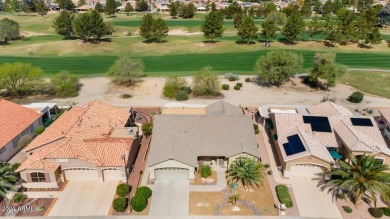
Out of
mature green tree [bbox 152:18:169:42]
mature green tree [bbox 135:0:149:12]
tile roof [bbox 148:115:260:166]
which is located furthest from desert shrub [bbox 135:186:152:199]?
mature green tree [bbox 135:0:149:12]

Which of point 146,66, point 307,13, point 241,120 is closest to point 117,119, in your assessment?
point 241,120

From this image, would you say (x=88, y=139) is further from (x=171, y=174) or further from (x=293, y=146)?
(x=293, y=146)

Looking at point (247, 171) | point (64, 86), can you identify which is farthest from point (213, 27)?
point (247, 171)

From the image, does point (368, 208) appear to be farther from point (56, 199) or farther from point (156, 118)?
point (56, 199)

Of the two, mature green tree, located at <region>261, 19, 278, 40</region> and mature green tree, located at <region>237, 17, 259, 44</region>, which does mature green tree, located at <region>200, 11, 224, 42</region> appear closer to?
mature green tree, located at <region>237, 17, 259, 44</region>

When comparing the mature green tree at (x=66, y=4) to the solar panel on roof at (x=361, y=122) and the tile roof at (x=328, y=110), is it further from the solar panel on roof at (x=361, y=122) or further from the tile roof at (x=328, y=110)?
the solar panel on roof at (x=361, y=122)

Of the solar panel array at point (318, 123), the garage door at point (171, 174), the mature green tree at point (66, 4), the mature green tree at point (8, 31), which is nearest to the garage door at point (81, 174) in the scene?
the garage door at point (171, 174)
